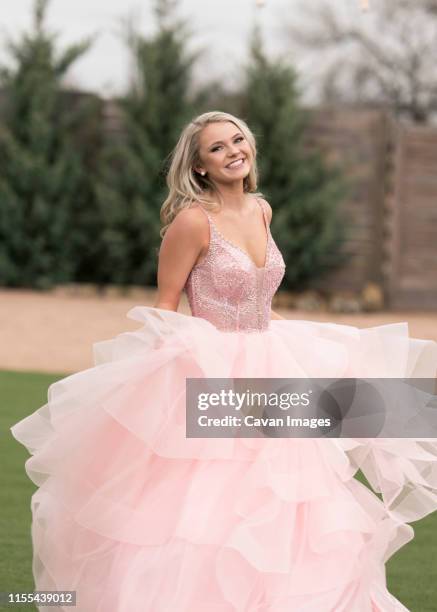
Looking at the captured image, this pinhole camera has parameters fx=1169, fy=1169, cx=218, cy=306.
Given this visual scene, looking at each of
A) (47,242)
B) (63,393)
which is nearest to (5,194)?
(47,242)

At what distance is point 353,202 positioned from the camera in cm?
1335

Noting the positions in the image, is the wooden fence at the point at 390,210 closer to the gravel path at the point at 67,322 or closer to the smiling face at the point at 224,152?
the gravel path at the point at 67,322

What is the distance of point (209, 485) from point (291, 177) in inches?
399

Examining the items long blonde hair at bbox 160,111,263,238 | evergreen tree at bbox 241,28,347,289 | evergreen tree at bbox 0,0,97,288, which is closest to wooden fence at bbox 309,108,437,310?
evergreen tree at bbox 241,28,347,289

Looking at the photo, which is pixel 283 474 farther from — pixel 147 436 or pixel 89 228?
pixel 89 228

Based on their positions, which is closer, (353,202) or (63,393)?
(63,393)

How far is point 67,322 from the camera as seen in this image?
37.7 ft

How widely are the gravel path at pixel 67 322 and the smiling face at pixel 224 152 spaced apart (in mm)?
5731

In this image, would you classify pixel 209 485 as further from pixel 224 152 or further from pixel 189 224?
pixel 224 152

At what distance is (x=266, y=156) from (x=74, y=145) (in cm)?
254

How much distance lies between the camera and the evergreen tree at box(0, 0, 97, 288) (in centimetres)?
1375

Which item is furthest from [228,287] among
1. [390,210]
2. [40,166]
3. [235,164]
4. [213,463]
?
[40,166]

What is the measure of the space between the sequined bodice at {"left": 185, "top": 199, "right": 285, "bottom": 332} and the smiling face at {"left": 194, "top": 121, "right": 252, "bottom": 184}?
133 mm

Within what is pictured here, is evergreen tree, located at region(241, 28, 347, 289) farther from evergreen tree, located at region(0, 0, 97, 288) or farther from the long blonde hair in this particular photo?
the long blonde hair
